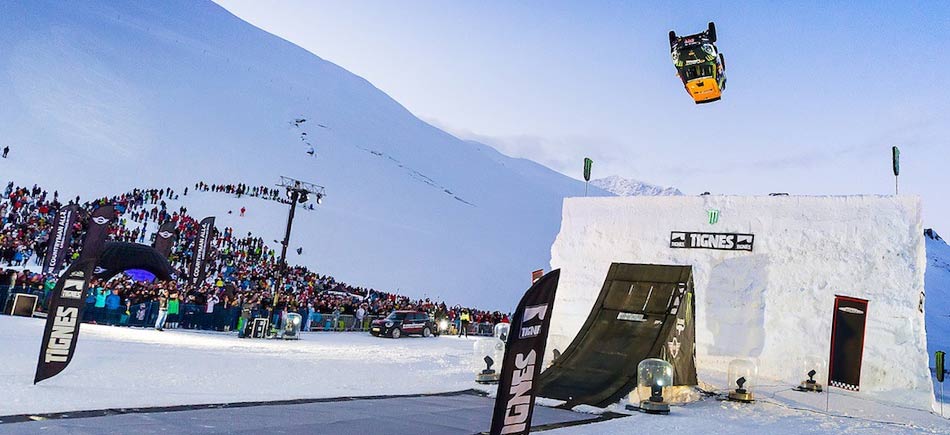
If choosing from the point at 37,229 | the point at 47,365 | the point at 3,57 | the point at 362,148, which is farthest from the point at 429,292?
the point at 3,57

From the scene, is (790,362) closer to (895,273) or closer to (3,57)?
(895,273)

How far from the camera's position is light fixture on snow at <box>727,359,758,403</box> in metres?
11.2

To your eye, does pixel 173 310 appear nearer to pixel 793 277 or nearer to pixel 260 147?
pixel 793 277

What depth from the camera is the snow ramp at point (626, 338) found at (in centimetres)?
1054

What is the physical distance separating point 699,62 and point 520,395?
1150 centimetres

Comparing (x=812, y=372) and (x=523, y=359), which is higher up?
(x=523, y=359)

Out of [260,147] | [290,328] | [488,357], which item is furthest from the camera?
[260,147]

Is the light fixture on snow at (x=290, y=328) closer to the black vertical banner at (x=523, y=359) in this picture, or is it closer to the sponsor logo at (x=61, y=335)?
the sponsor logo at (x=61, y=335)

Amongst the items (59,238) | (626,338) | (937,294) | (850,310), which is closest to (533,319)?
(626,338)

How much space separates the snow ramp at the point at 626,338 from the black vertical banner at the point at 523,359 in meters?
5.40

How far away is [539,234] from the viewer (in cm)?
7994

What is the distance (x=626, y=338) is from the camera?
12.4 meters

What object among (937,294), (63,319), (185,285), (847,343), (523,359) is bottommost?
(185,285)

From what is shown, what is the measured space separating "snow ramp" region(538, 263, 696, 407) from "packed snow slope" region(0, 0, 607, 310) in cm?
3417
